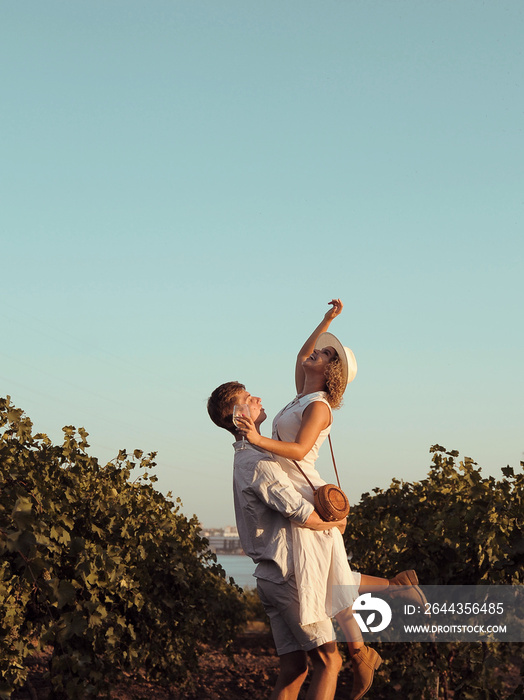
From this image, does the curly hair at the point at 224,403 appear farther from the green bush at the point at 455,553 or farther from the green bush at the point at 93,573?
the green bush at the point at 455,553

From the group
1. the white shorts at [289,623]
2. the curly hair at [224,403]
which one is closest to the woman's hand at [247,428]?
the curly hair at [224,403]

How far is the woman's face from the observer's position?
14.6ft

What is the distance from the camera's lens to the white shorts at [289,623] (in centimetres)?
→ 392

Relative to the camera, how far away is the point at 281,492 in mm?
3959

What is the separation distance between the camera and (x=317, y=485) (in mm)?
4195

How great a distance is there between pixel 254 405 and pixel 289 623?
3.89 ft

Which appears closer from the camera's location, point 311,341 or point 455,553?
point 311,341

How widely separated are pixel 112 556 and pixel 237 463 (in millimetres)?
1688

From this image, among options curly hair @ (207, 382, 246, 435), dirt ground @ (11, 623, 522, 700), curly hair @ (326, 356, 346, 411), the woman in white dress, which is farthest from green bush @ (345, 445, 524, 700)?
curly hair @ (207, 382, 246, 435)

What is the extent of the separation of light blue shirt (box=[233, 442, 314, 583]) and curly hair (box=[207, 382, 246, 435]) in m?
0.21

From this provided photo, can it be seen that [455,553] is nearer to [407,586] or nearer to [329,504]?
[407,586]

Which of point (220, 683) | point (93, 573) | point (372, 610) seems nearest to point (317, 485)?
point (93, 573)

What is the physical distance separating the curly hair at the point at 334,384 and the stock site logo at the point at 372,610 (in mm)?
1582

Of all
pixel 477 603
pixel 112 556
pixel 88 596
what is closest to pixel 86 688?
pixel 88 596
